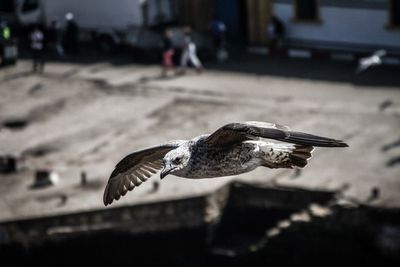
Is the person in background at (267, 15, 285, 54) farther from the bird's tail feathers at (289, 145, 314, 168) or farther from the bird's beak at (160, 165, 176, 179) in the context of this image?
the bird's beak at (160, 165, 176, 179)

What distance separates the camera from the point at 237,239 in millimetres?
26766

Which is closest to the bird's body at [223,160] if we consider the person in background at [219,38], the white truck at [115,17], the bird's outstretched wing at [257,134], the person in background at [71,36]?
the bird's outstretched wing at [257,134]

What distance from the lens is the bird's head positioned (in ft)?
42.5

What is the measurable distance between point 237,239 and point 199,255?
41.0 inches

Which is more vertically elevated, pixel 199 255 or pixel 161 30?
pixel 161 30

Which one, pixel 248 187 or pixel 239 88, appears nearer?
pixel 248 187

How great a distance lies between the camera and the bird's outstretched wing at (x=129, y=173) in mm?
15336

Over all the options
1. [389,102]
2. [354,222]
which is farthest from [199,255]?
[389,102]

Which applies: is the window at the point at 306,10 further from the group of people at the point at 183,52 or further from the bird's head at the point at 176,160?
the bird's head at the point at 176,160

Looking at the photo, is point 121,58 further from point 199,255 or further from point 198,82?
point 199,255

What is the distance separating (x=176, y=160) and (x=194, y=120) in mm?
17857

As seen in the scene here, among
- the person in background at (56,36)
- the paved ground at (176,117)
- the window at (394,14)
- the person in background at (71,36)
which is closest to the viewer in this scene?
the paved ground at (176,117)

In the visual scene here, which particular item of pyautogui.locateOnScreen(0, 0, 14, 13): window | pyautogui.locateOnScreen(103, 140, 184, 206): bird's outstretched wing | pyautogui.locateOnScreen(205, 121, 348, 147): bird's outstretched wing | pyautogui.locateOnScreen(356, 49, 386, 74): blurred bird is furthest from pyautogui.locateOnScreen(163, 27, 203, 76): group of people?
pyautogui.locateOnScreen(205, 121, 348, 147): bird's outstretched wing

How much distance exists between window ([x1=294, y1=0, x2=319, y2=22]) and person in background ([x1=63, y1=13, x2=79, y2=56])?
8.08 m
